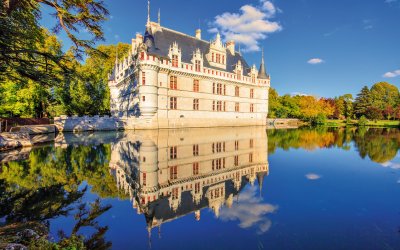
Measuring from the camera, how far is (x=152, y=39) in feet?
78.9

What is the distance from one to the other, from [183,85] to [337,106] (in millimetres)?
50800

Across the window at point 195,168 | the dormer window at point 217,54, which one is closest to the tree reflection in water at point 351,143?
the window at point 195,168

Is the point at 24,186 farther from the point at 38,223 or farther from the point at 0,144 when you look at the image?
the point at 0,144

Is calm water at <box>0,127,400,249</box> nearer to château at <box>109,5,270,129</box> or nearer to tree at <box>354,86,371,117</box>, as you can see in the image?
château at <box>109,5,270,129</box>

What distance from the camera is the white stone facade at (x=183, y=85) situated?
22.6 m

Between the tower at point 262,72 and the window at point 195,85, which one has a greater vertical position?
the tower at point 262,72

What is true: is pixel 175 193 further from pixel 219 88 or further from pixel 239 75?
pixel 239 75

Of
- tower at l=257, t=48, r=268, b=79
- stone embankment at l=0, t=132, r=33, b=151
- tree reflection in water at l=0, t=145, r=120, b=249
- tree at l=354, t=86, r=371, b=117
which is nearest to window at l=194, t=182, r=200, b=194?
tree reflection in water at l=0, t=145, r=120, b=249

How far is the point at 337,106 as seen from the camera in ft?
188

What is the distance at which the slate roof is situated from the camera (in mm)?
24380

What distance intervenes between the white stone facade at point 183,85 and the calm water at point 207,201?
15.2 m

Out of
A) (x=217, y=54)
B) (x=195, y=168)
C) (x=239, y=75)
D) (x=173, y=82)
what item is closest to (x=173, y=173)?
(x=195, y=168)

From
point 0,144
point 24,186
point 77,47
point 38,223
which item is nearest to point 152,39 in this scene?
point 0,144

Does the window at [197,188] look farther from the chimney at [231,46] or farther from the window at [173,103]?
the chimney at [231,46]
